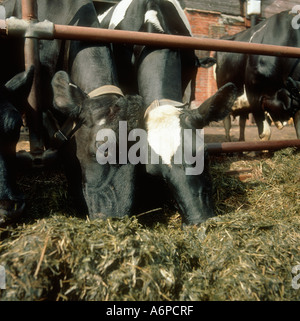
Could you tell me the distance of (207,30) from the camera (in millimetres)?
11062

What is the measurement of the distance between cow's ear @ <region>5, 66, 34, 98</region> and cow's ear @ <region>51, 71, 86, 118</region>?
0.62 feet

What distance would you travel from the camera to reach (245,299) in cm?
153

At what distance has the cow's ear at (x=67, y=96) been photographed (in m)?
2.37

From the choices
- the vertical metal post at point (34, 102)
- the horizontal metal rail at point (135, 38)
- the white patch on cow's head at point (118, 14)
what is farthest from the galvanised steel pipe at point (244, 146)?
the white patch on cow's head at point (118, 14)

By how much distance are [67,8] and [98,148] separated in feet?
6.73

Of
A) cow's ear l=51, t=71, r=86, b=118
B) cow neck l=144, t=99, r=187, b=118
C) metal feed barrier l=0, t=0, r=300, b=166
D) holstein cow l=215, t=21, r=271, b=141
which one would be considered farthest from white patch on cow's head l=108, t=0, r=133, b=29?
holstein cow l=215, t=21, r=271, b=141

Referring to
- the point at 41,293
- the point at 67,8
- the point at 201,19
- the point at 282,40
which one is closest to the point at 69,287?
the point at 41,293

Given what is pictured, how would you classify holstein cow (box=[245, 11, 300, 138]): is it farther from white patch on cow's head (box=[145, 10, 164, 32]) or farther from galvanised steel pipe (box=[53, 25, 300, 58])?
white patch on cow's head (box=[145, 10, 164, 32])

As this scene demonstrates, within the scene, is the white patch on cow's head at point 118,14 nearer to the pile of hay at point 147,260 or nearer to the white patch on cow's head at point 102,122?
the white patch on cow's head at point 102,122

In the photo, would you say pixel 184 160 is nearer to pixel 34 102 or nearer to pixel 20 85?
pixel 20 85

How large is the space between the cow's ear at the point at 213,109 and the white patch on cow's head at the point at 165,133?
4.1 inches

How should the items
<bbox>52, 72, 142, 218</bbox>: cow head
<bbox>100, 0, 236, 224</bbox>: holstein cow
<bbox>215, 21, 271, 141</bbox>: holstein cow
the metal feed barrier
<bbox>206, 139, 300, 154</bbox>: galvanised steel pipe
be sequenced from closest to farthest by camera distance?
<bbox>52, 72, 142, 218</bbox>: cow head → <bbox>100, 0, 236, 224</bbox>: holstein cow → the metal feed barrier → <bbox>206, 139, 300, 154</bbox>: galvanised steel pipe → <bbox>215, 21, 271, 141</bbox>: holstein cow

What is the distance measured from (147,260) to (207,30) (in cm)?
1077

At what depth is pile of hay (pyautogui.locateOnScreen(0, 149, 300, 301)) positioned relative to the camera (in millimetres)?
1514
